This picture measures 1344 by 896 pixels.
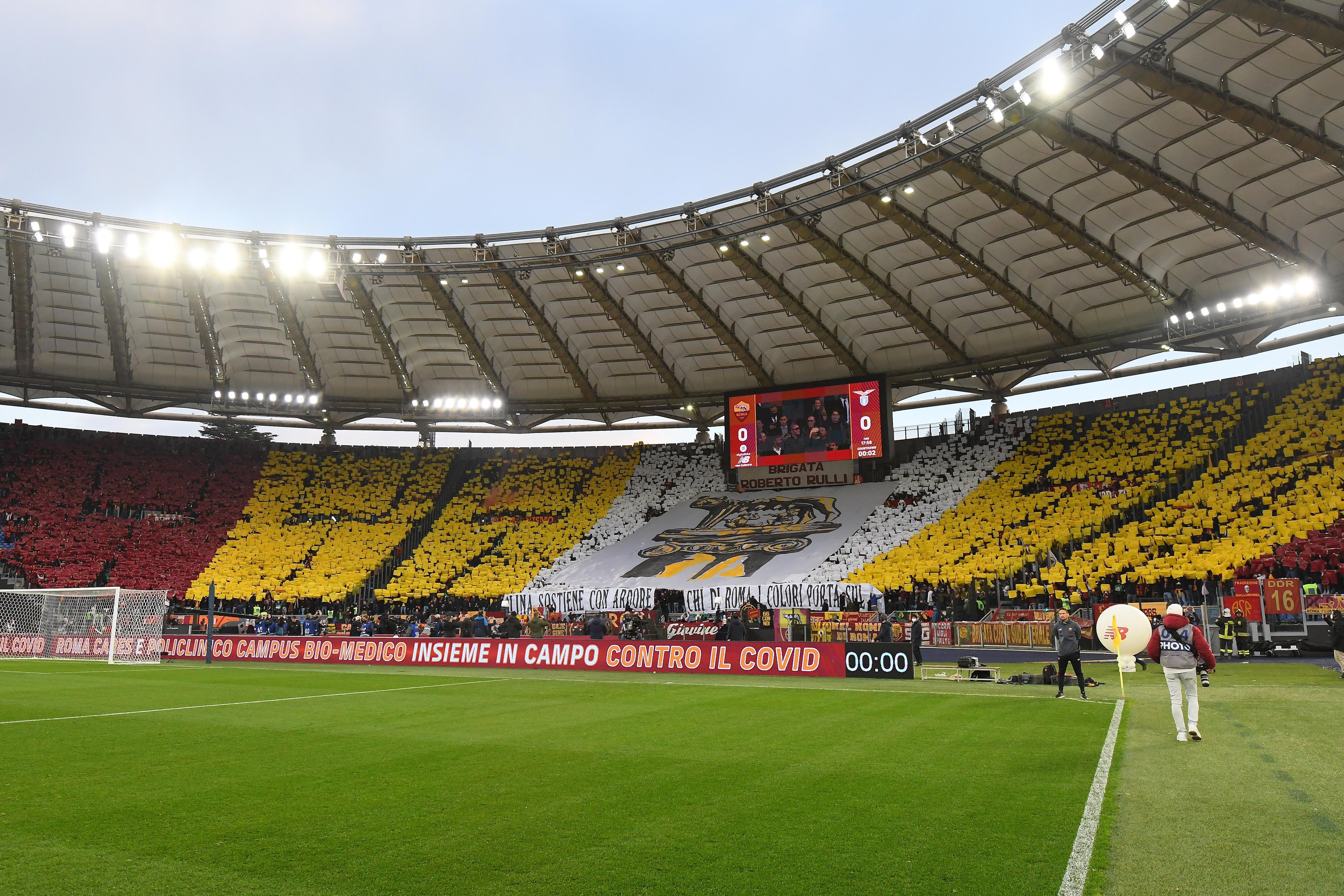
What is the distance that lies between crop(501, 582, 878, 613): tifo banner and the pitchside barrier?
8.74m

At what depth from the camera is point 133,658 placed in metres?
28.4

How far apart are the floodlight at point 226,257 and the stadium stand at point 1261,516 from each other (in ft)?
106

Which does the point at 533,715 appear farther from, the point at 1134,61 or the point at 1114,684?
the point at 1134,61

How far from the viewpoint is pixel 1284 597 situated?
23641 mm

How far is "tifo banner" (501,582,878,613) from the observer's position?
109 feet

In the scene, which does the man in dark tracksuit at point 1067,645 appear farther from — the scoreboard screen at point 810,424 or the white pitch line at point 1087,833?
the scoreboard screen at point 810,424

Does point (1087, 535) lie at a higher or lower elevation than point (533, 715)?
higher

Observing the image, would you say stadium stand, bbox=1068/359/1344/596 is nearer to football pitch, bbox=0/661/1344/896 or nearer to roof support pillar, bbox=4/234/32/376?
football pitch, bbox=0/661/1344/896

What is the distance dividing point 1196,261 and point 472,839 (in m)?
33.1

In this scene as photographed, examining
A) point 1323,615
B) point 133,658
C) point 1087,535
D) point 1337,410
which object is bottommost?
point 133,658

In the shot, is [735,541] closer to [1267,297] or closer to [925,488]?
[925,488]

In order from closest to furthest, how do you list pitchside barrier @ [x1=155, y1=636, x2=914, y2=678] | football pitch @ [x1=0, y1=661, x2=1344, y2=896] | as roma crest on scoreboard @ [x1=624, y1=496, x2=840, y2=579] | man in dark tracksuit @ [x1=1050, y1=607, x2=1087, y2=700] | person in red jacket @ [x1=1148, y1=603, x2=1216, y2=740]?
football pitch @ [x1=0, y1=661, x2=1344, y2=896], person in red jacket @ [x1=1148, y1=603, x2=1216, y2=740], man in dark tracksuit @ [x1=1050, y1=607, x2=1087, y2=700], pitchside barrier @ [x1=155, y1=636, x2=914, y2=678], as roma crest on scoreboard @ [x1=624, y1=496, x2=840, y2=579]

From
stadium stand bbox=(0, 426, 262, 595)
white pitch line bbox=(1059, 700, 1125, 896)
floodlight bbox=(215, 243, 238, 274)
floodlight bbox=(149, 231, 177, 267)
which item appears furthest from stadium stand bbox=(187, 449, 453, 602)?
white pitch line bbox=(1059, 700, 1125, 896)

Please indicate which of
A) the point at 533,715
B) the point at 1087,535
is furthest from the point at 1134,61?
the point at 533,715
